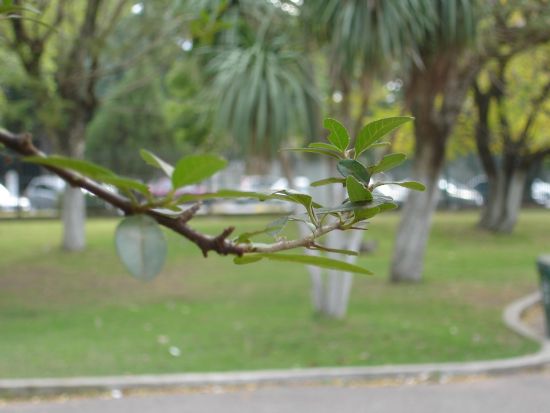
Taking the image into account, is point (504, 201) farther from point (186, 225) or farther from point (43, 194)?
point (186, 225)

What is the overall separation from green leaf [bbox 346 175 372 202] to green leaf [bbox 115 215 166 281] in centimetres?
21

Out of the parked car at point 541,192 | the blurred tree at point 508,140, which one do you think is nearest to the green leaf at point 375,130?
the blurred tree at point 508,140

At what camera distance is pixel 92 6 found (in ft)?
43.6

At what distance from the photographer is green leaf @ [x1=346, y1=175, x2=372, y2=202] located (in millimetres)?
845

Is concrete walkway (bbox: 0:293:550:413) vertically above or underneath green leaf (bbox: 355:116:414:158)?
underneath

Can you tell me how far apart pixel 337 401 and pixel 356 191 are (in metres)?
5.91

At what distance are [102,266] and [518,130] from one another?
→ 12408mm

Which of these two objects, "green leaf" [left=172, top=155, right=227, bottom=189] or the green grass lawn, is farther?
the green grass lawn

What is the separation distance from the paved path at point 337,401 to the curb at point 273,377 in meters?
0.14

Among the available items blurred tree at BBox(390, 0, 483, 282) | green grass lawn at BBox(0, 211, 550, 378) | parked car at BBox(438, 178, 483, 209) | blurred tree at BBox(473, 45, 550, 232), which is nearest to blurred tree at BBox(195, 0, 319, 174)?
green grass lawn at BBox(0, 211, 550, 378)

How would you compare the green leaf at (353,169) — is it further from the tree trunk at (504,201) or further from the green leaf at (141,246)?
the tree trunk at (504,201)

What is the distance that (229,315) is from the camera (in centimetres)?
980

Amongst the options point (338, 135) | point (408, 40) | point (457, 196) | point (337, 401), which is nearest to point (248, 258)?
point (338, 135)

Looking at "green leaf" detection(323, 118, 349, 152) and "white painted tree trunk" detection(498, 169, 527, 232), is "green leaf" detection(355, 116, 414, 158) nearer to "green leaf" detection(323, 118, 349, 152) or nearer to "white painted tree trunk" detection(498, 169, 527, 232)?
"green leaf" detection(323, 118, 349, 152)
